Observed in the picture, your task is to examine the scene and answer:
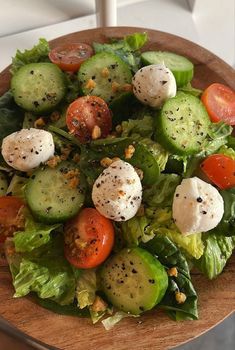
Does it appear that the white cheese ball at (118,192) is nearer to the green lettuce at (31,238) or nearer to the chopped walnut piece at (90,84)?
the green lettuce at (31,238)

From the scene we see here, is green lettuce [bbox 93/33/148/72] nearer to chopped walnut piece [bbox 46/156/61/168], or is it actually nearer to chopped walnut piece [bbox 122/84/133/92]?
chopped walnut piece [bbox 122/84/133/92]

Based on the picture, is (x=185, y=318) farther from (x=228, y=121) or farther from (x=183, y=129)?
(x=228, y=121)

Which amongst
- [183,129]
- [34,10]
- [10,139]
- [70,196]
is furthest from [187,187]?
[34,10]

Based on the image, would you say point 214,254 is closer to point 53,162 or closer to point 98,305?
point 98,305

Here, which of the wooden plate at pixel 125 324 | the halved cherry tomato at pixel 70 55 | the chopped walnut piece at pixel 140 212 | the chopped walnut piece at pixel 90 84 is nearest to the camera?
the wooden plate at pixel 125 324

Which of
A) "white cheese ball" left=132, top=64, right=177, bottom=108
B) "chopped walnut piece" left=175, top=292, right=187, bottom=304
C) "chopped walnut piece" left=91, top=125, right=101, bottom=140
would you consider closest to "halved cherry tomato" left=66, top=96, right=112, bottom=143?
"chopped walnut piece" left=91, top=125, right=101, bottom=140

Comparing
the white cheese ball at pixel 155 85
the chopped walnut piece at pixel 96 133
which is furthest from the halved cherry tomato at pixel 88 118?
the white cheese ball at pixel 155 85
